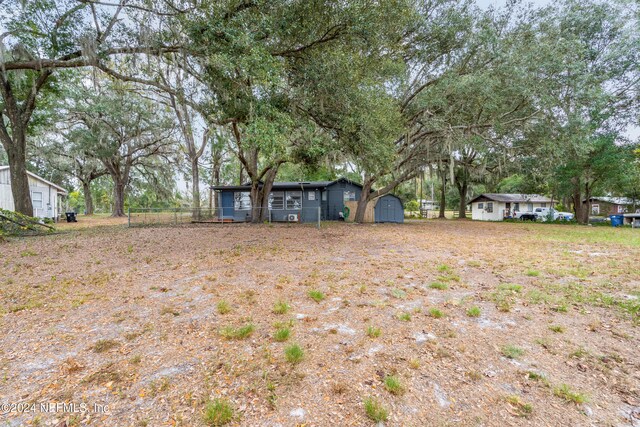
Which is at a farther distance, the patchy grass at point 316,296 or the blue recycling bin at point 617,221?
the blue recycling bin at point 617,221

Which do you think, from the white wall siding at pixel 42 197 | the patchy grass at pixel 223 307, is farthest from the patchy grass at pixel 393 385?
the white wall siding at pixel 42 197

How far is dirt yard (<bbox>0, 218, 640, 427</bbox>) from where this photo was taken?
6.08 feet

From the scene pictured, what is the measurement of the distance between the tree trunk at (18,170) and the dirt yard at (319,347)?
7.78 m

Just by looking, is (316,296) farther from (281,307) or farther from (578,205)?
(578,205)

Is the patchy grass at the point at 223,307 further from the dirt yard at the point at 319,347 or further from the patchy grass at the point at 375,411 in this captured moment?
the patchy grass at the point at 375,411

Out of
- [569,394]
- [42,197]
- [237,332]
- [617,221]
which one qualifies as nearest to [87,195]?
[42,197]

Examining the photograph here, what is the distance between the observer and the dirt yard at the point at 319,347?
1.85 m

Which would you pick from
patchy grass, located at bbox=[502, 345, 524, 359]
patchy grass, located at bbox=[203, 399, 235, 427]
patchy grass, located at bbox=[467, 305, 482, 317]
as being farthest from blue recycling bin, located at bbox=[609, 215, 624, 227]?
patchy grass, located at bbox=[203, 399, 235, 427]

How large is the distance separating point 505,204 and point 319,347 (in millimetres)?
32001

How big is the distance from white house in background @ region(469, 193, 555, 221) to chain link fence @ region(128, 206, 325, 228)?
19966 mm

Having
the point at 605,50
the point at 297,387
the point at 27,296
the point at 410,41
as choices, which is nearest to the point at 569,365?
the point at 297,387

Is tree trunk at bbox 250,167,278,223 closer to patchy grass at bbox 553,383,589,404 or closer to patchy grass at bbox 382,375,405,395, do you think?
patchy grass at bbox 382,375,405,395

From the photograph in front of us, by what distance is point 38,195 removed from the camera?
17922 mm

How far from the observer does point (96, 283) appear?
447 cm
